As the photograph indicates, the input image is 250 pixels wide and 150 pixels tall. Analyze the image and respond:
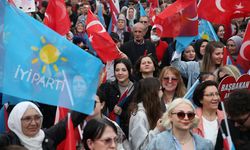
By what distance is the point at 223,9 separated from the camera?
867 centimetres

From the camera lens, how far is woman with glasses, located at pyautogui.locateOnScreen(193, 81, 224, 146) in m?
5.90

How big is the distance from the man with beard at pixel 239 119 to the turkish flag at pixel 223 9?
3.40 metres

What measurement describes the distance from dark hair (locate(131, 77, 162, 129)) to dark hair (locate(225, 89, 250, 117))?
118cm

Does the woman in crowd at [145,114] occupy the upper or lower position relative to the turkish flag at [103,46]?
lower

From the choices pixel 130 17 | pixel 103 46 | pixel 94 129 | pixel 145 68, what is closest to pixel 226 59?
pixel 145 68

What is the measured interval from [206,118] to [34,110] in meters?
1.65

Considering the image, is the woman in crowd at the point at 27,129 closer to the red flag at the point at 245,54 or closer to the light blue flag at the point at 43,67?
the light blue flag at the point at 43,67

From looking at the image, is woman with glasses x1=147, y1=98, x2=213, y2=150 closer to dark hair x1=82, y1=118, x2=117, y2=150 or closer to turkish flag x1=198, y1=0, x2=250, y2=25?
dark hair x1=82, y1=118, x2=117, y2=150

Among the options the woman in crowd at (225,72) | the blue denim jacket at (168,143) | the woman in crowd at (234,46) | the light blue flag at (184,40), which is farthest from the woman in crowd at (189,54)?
the blue denim jacket at (168,143)

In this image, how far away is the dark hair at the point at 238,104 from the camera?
521cm

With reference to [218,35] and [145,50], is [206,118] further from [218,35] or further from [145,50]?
[218,35]

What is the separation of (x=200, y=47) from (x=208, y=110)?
385 centimetres

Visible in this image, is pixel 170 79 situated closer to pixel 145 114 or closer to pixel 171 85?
pixel 171 85

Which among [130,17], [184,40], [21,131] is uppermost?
[130,17]
